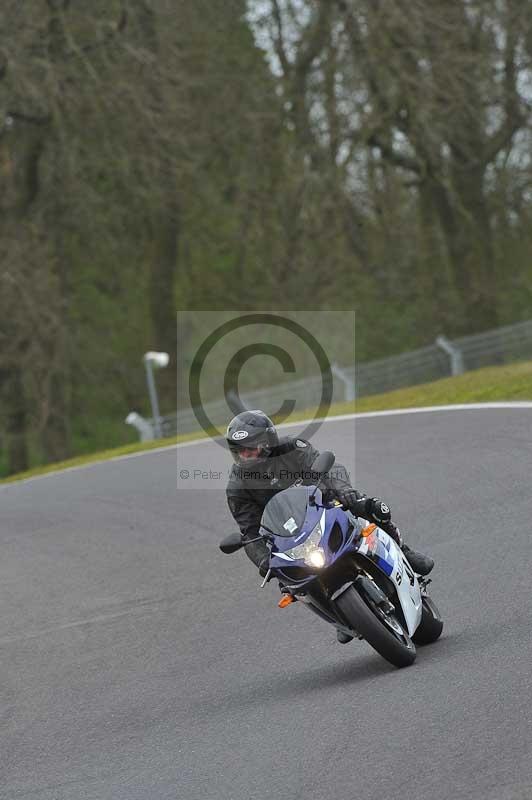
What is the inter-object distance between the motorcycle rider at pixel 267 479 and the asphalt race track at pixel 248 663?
737mm

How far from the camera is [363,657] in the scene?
330 inches

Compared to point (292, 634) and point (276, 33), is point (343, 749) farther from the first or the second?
point (276, 33)

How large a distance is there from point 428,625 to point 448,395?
13455mm

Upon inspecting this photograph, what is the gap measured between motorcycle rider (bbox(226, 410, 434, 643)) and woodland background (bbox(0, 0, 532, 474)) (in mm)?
20362

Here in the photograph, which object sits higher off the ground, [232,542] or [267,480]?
[267,480]

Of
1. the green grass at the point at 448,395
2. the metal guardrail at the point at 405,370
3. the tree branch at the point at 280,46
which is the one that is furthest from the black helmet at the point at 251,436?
the tree branch at the point at 280,46

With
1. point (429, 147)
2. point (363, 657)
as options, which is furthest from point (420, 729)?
point (429, 147)

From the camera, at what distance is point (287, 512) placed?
7.66 m

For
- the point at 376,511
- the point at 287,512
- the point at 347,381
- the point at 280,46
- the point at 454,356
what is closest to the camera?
the point at 287,512

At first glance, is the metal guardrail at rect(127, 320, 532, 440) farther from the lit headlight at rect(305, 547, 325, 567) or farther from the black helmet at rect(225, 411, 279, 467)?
the lit headlight at rect(305, 547, 325, 567)

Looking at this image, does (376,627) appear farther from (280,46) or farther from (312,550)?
(280,46)

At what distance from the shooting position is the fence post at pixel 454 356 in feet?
89.2

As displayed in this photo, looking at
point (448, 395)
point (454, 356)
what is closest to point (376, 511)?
point (448, 395)

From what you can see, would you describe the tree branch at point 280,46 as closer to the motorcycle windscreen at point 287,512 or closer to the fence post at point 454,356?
the fence post at point 454,356
